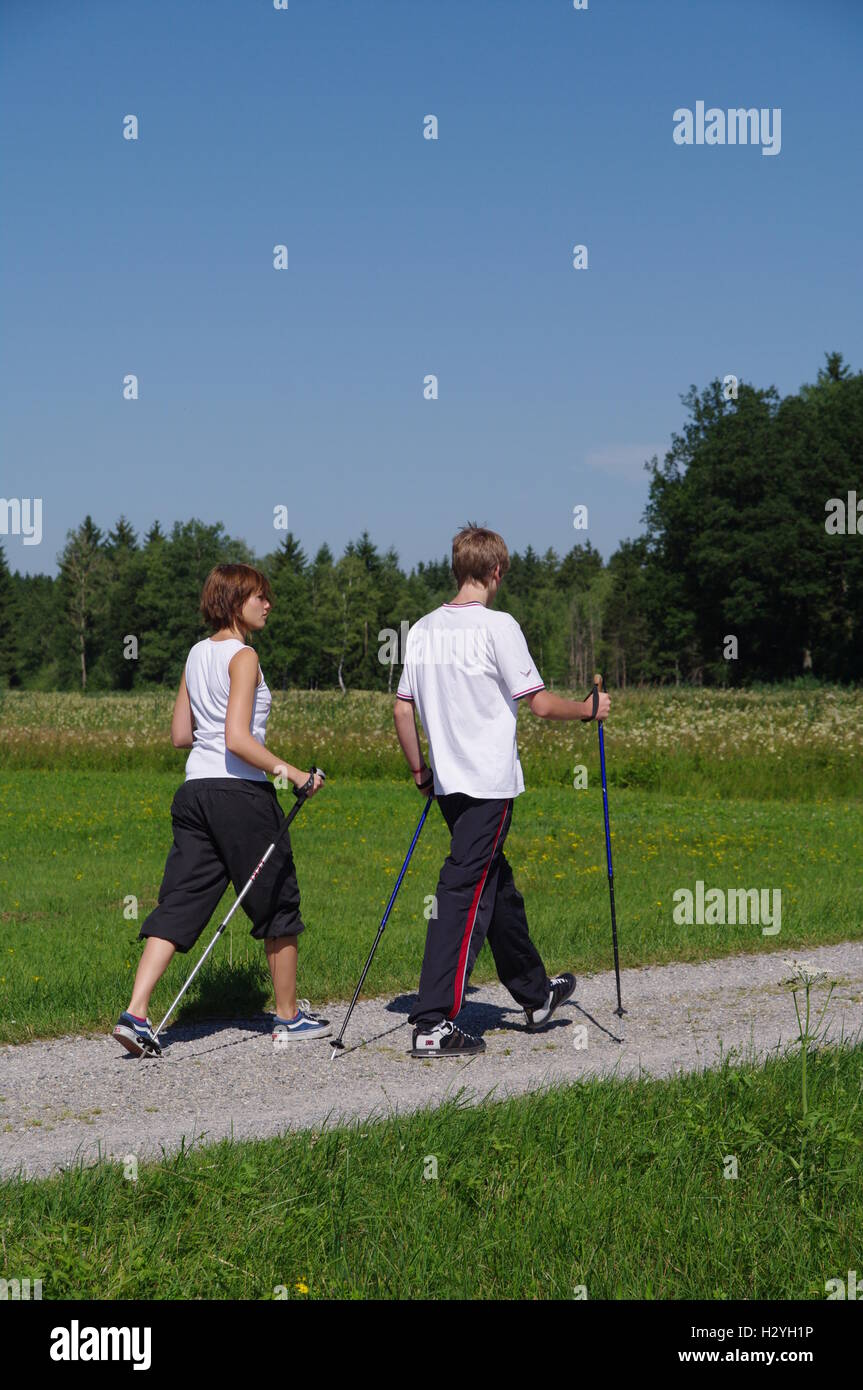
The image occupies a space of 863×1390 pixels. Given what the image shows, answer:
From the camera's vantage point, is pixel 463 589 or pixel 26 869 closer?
pixel 463 589

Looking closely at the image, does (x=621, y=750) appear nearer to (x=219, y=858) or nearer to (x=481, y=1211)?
(x=219, y=858)

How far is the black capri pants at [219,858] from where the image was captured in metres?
6.01

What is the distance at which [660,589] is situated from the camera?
285 ft

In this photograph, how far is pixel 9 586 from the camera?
341 ft

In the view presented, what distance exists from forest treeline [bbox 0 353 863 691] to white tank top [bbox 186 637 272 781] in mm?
58580

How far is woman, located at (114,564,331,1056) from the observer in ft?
19.5

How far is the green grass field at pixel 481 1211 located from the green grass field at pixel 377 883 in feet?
8.28

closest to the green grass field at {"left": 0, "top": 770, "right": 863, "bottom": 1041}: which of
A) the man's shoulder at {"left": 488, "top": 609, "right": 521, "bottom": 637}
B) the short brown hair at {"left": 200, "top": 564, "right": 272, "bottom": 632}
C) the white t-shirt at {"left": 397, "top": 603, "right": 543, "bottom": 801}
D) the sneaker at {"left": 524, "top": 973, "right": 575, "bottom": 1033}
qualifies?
the sneaker at {"left": 524, "top": 973, "right": 575, "bottom": 1033}

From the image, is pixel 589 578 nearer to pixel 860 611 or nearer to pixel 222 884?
pixel 860 611

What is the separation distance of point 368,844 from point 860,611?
64972mm

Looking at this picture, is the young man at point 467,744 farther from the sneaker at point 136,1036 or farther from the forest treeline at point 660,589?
the forest treeline at point 660,589

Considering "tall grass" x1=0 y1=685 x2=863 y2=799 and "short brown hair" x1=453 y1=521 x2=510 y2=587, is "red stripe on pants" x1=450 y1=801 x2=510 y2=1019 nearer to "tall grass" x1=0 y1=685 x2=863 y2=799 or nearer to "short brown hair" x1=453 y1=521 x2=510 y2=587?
"short brown hair" x1=453 y1=521 x2=510 y2=587

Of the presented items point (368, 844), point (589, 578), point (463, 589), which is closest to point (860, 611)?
point (368, 844)
